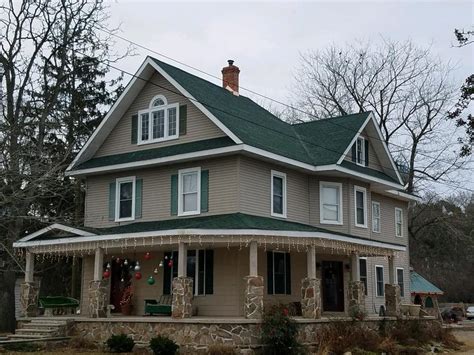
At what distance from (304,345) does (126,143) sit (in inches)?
437

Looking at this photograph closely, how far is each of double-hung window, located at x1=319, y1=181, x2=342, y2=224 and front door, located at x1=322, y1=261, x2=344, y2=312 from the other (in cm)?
202

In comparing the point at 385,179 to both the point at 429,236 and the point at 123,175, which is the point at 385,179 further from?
the point at 429,236

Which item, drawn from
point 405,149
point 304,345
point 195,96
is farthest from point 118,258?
point 405,149

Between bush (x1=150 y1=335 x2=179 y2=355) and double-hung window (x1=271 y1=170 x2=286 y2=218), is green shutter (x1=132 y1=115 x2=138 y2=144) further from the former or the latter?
bush (x1=150 y1=335 x2=179 y2=355)

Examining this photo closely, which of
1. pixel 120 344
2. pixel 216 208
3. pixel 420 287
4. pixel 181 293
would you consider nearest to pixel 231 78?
pixel 216 208

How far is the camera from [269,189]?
22.8 meters

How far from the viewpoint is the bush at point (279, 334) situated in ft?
57.0

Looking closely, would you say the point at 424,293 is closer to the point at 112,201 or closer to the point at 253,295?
the point at 112,201

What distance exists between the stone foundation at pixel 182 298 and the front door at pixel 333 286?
8.41 m

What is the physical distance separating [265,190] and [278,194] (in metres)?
0.89

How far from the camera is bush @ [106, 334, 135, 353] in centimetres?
A: 1853

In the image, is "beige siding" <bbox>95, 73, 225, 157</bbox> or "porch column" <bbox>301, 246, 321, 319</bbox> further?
"beige siding" <bbox>95, 73, 225, 157</bbox>

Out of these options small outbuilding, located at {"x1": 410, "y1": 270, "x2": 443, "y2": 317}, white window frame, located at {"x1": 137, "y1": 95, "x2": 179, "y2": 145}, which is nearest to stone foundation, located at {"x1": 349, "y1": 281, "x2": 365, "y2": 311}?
white window frame, located at {"x1": 137, "y1": 95, "x2": 179, "y2": 145}

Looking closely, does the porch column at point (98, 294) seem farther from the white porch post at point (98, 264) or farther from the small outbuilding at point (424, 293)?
the small outbuilding at point (424, 293)
